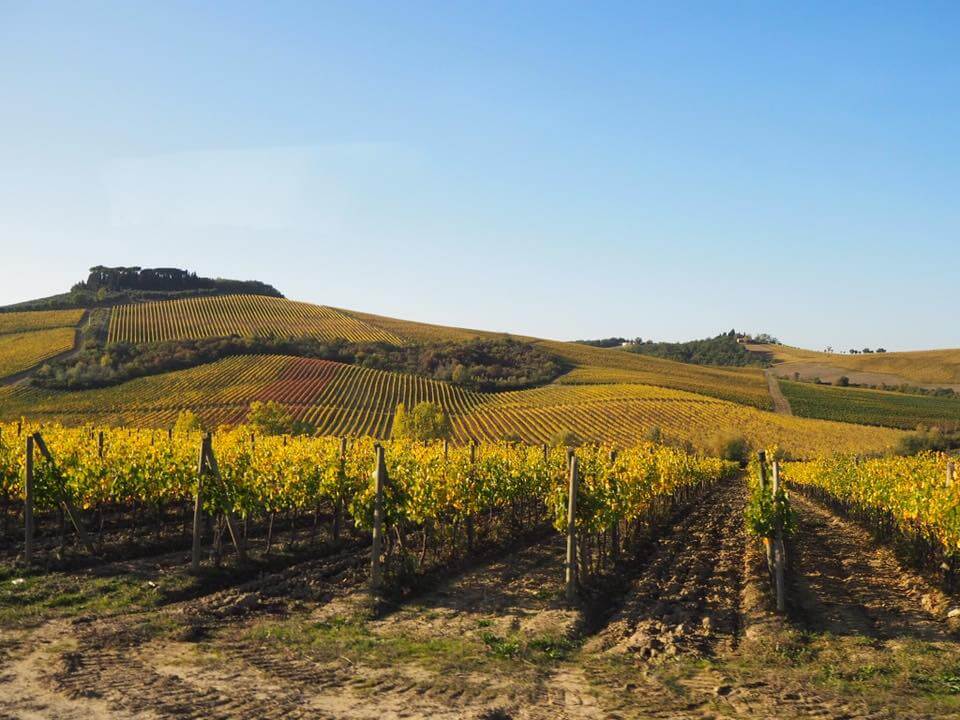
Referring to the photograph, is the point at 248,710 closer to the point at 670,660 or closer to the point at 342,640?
the point at 342,640

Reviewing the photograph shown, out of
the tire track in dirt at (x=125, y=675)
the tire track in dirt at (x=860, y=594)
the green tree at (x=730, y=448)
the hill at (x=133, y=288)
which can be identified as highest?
the hill at (x=133, y=288)

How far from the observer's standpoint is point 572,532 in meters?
12.0

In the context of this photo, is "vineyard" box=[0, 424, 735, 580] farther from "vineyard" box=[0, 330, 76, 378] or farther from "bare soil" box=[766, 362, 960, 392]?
"bare soil" box=[766, 362, 960, 392]

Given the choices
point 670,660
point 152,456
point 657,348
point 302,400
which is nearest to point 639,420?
point 302,400

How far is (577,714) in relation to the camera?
23.7 feet

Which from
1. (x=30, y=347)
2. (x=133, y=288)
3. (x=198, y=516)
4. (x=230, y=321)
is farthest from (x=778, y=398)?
(x=133, y=288)

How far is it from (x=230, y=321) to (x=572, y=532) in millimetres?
104086

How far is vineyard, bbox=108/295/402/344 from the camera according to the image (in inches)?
3848

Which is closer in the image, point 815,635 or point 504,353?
point 815,635

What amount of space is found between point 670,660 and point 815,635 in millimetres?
2574

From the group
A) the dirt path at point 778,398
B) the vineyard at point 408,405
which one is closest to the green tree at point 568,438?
the vineyard at point 408,405

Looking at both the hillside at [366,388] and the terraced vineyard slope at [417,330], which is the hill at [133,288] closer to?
the hillside at [366,388]

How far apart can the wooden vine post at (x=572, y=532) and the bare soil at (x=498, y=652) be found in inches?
15.4

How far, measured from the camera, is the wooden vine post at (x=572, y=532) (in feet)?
38.1
